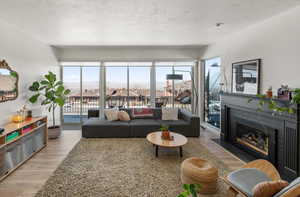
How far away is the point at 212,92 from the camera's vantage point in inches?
221

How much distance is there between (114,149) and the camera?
3785 millimetres

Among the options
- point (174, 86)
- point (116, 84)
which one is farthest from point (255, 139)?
point (116, 84)

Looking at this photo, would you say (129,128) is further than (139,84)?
No

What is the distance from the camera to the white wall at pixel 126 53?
5926 mm

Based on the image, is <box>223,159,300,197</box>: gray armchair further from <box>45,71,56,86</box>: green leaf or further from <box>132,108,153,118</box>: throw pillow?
<box>45,71,56,86</box>: green leaf

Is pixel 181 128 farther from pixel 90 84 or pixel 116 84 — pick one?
pixel 90 84

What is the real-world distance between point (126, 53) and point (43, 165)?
4.21 m

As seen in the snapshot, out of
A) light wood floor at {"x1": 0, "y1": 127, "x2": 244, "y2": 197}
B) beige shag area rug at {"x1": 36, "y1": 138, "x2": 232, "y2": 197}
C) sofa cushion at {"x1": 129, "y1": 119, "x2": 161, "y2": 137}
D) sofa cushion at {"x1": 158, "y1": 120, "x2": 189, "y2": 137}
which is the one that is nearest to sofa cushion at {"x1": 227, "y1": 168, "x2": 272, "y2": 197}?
beige shag area rug at {"x1": 36, "y1": 138, "x2": 232, "y2": 197}

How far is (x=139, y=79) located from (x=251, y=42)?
3.86m

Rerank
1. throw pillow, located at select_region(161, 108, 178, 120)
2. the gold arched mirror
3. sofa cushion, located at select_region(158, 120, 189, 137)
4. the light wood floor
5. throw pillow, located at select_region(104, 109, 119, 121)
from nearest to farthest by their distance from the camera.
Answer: the light wood floor < the gold arched mirror < sofa cushion, located at select_region(158, 120, 189, 137) < throw pillow, located at select_region(104, 109, 119, 121) < throw pillow, located at select_region(161, 108, 178, 120)

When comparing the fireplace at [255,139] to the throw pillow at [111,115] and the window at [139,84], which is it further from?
the window at [139,84]

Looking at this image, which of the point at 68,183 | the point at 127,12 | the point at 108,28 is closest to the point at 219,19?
the point at 127,12

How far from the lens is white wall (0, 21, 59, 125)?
3471 millimetres

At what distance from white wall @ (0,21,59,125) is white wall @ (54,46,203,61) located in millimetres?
865
